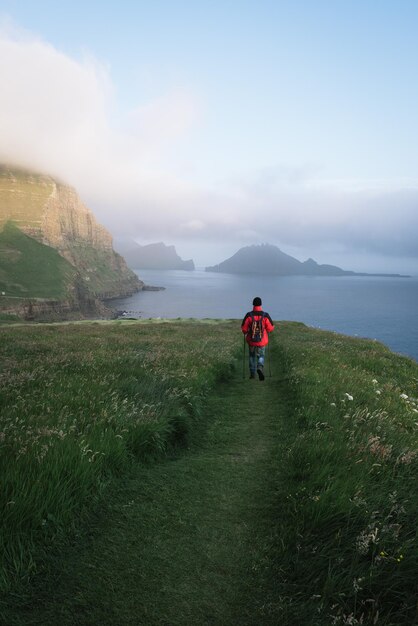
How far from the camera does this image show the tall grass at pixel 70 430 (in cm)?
427

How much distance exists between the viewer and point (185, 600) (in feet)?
12.1

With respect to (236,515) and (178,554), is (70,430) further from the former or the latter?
(236,515)

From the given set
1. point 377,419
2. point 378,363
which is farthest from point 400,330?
point 377,419

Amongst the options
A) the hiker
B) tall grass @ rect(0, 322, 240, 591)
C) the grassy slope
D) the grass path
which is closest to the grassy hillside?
the hiker

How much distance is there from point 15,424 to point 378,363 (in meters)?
15.5

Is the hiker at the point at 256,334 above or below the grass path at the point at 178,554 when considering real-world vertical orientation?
above

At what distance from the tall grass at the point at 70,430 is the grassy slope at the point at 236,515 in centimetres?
5

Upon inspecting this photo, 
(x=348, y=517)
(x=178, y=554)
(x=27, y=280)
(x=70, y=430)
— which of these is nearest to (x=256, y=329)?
A: (x=70, y=430)

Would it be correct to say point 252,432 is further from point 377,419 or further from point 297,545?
point 297,545

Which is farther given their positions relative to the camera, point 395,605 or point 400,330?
point 400,330

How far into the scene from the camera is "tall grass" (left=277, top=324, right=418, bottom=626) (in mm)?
3545

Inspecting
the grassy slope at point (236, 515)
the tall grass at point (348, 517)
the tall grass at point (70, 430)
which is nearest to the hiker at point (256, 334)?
the tall grass at point (70, 430)

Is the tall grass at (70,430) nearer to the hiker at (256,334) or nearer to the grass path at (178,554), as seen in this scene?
the grass path at (178,554)

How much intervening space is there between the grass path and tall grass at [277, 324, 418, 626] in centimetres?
30
